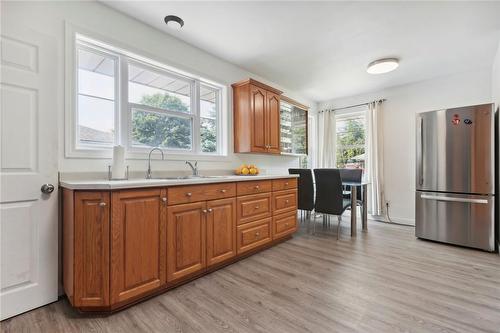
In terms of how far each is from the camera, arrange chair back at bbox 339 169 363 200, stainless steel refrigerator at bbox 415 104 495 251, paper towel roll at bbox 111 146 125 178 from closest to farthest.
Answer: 1. paper towel roll at bbox 111 146 125 178
2. stainless steel refrigerator at bbox 415 104 495 251
3. chair back at bbox 339 169 363 200

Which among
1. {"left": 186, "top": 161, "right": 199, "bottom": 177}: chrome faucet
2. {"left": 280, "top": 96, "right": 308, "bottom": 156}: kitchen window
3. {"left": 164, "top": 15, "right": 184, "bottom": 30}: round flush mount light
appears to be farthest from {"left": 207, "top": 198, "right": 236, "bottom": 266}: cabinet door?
{"left": 280, "top": 96, "right": 308, "bottom": 156}: kitchen window

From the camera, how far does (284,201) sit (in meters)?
3.17

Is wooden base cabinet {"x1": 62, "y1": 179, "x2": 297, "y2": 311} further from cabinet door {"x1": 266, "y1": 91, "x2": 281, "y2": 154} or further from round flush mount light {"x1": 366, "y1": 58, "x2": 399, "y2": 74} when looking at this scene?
round flush mount light {"x1": 366, "y1": 58, "x2": 399, "y2": 74}

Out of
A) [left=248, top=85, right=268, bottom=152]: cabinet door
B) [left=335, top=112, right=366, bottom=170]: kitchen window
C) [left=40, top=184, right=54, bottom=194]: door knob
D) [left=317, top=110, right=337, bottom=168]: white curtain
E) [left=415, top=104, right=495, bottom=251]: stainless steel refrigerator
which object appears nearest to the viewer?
[left=40, top=184, right=54, bottom=194]: door knob

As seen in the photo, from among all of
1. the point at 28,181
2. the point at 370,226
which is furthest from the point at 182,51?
the point at 370,226

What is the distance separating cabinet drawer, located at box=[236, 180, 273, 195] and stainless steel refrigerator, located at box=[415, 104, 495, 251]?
219 centimetres

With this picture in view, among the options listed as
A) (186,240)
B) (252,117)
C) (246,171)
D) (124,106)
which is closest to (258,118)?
(252,117)

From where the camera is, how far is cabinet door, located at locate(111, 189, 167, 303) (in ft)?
5.27

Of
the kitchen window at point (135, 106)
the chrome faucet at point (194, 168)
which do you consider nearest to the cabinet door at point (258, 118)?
the kitchen window at point (135, 106)

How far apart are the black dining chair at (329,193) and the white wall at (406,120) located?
1.37 meters

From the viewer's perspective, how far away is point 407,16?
2.28 metres

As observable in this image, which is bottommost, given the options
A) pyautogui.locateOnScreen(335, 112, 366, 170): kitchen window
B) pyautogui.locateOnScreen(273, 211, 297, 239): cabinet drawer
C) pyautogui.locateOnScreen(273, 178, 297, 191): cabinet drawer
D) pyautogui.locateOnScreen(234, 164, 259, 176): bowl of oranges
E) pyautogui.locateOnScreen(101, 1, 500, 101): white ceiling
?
pyautogui.locateOnScreen(273, 211, 297, 239): cabinet drawer

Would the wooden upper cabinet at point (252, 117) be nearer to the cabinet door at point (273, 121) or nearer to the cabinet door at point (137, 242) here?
the cabinet door at point (273, 121)

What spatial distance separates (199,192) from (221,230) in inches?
18.7
